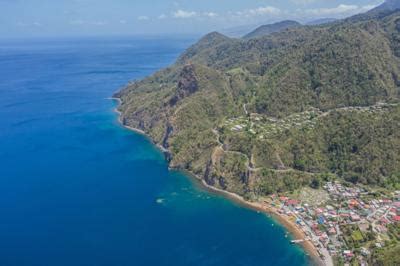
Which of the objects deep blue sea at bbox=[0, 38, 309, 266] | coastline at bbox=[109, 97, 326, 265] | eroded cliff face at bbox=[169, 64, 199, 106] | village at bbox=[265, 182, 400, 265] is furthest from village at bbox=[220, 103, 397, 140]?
eroded cliff face at bbox=[169, 64, 199, 106]

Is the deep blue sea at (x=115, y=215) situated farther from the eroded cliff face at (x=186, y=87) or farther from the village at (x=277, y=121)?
the eroded cliff face at (x=186, y=87)

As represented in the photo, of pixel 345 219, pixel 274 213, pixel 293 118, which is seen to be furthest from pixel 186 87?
pixel 345 219

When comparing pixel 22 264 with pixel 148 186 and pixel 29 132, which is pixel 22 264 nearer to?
pixel 148 186

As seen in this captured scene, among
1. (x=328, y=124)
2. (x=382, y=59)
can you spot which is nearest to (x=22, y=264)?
(x=328, y=124)

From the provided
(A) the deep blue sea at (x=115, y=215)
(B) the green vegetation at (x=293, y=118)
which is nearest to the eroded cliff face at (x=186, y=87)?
(B) the green vegetation at (x=293, y=118)

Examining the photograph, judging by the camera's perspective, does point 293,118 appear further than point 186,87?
No

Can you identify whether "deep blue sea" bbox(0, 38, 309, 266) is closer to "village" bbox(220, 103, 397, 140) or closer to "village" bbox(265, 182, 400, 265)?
"village" bbox(265, 182, 400, 265)

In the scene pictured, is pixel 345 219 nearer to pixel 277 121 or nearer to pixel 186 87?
pixel 277 121

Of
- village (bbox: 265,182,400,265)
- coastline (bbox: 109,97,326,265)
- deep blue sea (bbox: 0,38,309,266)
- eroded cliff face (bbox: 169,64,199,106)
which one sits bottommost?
deep blue sea (bbox: 0,38,309,266)
